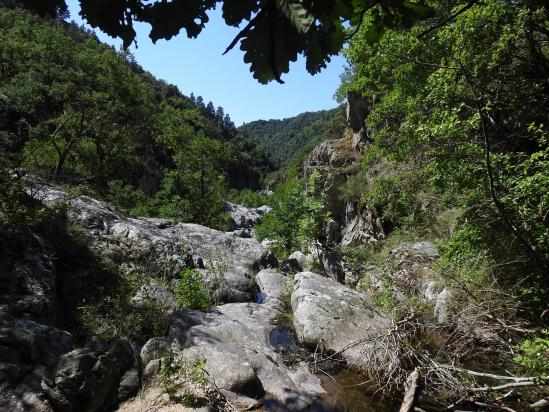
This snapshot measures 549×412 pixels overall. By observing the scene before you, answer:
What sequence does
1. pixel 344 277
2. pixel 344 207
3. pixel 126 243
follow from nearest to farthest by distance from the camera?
pixel 126 243 < pixel 344 277 < pixel 344 207

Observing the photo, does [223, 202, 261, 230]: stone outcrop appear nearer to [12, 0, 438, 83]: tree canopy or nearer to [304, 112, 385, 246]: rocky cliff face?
[304, 112, 385, 246]: rocky cliff face

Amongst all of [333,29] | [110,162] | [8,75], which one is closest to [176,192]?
A: [110,162]

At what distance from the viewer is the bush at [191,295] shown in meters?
8.31

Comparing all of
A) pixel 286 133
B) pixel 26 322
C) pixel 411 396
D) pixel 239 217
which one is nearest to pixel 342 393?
pixel 411 396

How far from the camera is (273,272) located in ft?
43.3

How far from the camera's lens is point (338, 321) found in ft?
25.1

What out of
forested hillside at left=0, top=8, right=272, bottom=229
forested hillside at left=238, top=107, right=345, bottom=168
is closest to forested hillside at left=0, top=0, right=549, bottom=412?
forested hillside at left=0, top=8, right=272, bottom=229

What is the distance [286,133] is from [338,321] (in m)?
171

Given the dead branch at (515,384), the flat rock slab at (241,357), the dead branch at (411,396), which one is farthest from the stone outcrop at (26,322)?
the dead branch at (515,384)

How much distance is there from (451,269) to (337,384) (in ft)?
10.6

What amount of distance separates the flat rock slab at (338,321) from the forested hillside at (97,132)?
8709 millimetres

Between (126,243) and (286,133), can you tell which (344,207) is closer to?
(126,243)

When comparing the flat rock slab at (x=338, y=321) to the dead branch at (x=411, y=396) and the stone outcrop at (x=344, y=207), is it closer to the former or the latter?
the dead branch at (x=411, y=396)

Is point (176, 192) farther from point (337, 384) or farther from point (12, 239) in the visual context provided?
point (337, 384)
